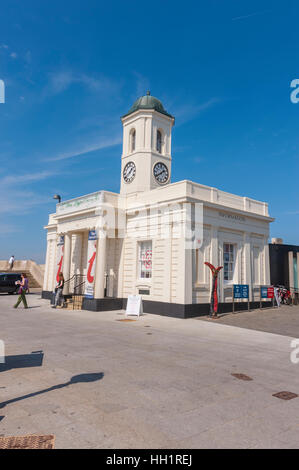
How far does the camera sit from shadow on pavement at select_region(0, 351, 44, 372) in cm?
612

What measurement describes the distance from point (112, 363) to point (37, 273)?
103 ft

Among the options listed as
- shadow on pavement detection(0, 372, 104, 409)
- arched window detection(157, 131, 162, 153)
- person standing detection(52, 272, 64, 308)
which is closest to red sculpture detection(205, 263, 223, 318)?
person standing detection(52, 272, 64, 308)

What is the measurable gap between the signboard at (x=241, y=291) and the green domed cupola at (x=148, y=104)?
12515 mm

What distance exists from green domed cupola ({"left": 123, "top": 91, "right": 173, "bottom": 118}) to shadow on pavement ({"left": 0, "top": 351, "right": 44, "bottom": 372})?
59.2 ft

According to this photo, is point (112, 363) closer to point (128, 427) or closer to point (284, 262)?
point (128, 427)

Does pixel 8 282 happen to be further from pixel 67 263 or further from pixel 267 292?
pixel 267 292

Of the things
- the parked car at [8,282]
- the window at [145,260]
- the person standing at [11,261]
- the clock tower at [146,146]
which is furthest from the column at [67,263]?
the person standing at [11,261]

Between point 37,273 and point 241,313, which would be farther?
point 37,273

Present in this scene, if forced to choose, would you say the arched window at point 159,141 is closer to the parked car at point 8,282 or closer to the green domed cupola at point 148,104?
the green domed cupola at point 148,104

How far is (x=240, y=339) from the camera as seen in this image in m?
9.84

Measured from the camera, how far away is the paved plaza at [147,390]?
351 cm

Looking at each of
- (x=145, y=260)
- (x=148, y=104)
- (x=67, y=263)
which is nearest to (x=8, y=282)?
(x=67, y=263)

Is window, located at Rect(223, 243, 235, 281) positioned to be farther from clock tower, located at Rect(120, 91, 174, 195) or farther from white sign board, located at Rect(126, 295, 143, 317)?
clock tower, located at Rect(120, 91, 174, 195)
